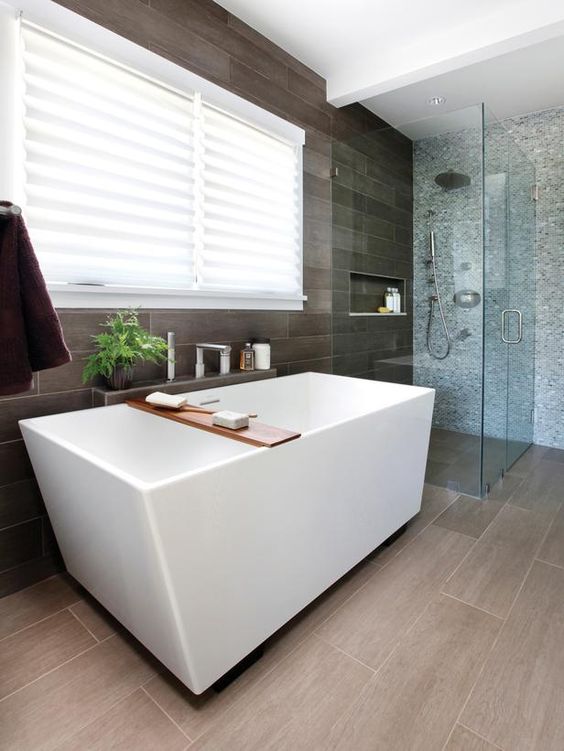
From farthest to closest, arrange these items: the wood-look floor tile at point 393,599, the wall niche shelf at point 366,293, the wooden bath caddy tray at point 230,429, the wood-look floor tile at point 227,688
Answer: the wall niche shelf at point 366,293 → the wood-look floor tile at point 393,599 → the wooden bath caddy tray at point 230,429 → the wood-look floor tile at point 227,688

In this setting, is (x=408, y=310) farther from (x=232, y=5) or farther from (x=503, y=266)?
(x=232, y=5)

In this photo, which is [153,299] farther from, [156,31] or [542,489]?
[542,489]

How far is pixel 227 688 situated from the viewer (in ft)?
4.68

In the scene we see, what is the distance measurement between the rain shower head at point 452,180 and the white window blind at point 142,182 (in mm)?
1024

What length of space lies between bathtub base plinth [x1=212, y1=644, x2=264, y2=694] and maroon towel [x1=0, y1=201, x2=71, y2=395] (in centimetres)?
107

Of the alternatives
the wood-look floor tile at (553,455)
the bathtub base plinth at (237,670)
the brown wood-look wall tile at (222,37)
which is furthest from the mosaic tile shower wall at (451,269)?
the bathtub base plinth at (237,670)

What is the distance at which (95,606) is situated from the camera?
6.03 feet

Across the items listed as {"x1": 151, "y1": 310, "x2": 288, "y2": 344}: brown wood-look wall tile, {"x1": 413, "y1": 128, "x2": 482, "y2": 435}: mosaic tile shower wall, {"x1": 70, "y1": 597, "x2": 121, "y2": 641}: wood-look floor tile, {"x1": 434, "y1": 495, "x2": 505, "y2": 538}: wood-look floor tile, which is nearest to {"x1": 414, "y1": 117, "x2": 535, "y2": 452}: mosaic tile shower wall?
{"x1": 413, "y1": 128, "x2": 482, "y2": 435}: mosaic tile shower wall

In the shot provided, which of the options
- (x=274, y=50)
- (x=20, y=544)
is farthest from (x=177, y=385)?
(x=274, y=50)

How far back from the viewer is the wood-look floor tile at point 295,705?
4.09 feet

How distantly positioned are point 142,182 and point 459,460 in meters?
2.50

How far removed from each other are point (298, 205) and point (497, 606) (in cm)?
264

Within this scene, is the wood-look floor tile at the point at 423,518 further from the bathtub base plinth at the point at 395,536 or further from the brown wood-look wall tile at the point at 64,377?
the brown wood-look wall tile at the point at 64,377

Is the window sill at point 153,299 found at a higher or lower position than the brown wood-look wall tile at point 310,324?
higher
